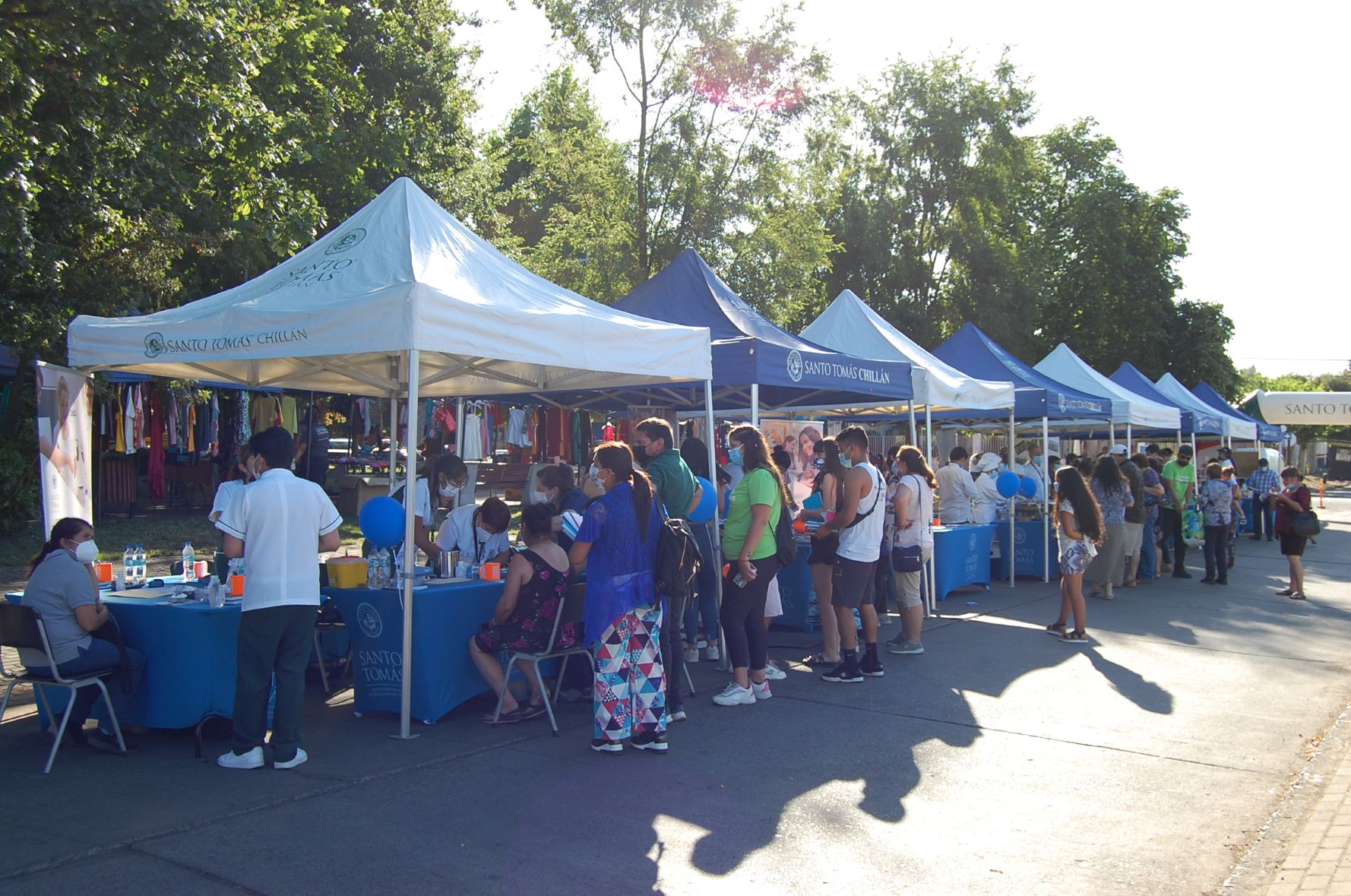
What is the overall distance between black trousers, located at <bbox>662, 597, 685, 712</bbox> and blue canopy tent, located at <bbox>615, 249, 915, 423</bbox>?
2.31 m

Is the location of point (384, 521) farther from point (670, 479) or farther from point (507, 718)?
point (670, 479)

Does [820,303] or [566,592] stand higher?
[820,303]

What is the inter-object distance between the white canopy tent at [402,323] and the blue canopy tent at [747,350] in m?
0.60

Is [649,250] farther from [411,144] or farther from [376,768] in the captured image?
[376,768]

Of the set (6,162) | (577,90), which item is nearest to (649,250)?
(577,90)

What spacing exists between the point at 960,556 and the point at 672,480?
→ 6.24m

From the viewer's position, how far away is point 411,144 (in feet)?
62.5

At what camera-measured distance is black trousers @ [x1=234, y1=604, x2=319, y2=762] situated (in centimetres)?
505

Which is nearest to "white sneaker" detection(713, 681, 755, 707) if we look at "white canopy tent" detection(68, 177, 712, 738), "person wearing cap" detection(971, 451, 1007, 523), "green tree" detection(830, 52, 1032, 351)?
"white canopy tent" detection(68, 177, 712, 738)

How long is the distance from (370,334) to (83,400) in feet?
7.96

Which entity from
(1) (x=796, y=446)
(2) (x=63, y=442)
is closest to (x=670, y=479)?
(2) (x=63, y=442)

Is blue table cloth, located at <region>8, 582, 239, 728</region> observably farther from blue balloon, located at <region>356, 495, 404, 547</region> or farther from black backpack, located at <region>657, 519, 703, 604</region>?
black backpack, located at <region>657, 519, 703, 604</region>

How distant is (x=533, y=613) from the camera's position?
5.87 meters

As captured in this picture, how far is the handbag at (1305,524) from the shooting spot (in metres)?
11.5
